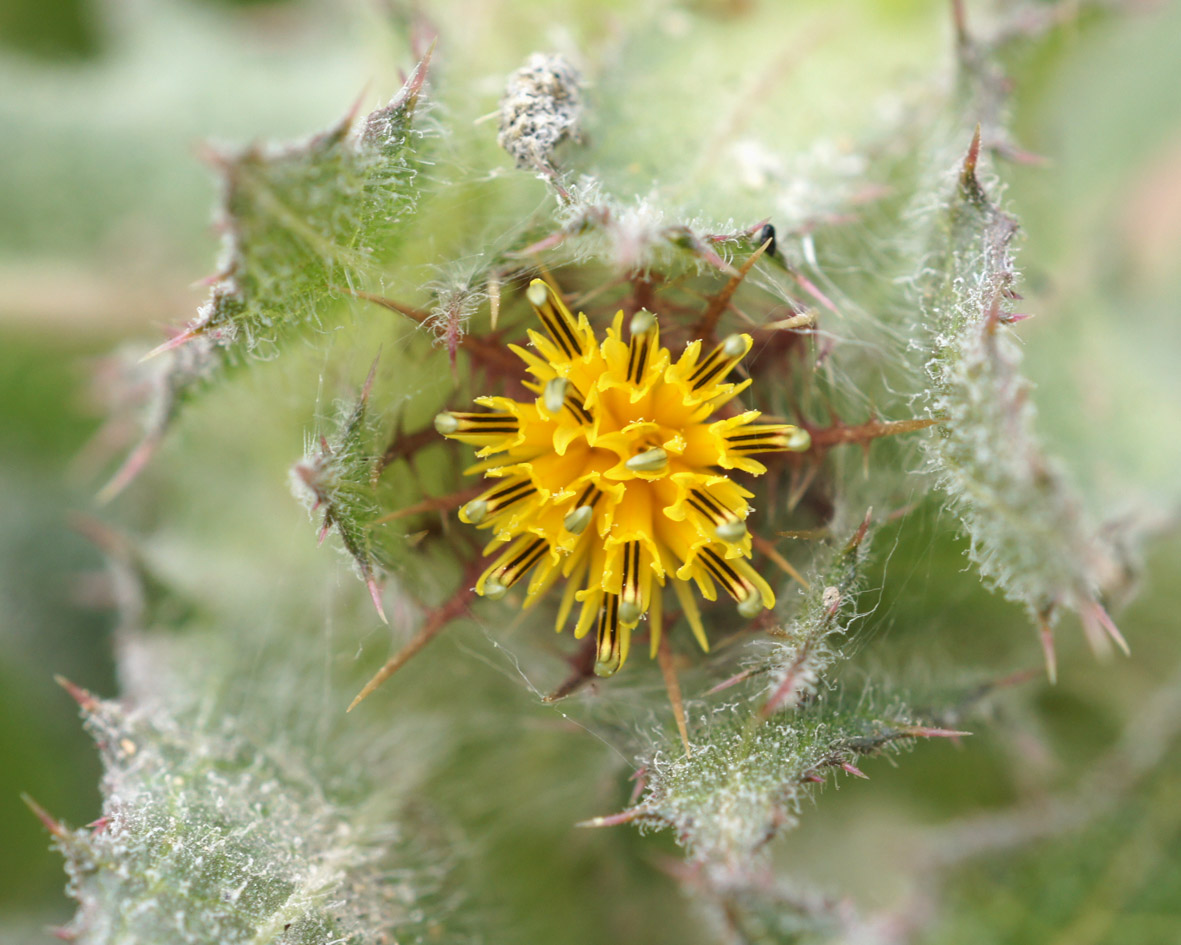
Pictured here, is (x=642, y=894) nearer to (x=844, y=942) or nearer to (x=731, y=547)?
(x=844, y=942)

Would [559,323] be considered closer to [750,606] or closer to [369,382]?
[369,382]

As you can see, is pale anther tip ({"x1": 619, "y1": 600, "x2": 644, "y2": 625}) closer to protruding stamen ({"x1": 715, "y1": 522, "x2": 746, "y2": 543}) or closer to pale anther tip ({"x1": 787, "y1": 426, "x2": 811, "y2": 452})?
protruding stamen ({"x1": 715, "y1": 522, "x2": 746, "y2": 543})

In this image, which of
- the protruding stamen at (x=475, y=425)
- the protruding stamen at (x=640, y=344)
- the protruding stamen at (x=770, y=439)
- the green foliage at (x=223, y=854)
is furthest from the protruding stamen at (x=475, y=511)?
the green foliage at (x=223, y=854)

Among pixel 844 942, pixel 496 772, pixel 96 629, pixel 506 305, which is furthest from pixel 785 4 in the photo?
pixel 96 629

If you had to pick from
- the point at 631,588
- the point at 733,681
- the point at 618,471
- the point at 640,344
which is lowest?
the point at 733,681

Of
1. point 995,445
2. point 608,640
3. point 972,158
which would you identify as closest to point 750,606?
point 608,640

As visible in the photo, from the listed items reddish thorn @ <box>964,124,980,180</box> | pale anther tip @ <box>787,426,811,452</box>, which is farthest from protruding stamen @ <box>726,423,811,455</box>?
reddish thorn @ <box>964,124,980,180</box>

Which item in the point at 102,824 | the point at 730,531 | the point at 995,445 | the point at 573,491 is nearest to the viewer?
the point at 995,445
